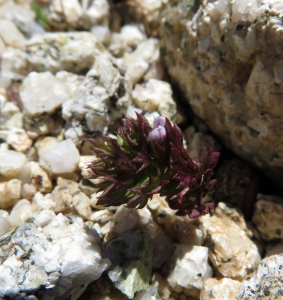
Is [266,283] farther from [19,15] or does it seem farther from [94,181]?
[19,15]

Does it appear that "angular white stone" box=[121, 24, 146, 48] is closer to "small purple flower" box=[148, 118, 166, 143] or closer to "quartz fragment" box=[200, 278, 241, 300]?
"small purple flower" box=[148, 118, 166, 143]

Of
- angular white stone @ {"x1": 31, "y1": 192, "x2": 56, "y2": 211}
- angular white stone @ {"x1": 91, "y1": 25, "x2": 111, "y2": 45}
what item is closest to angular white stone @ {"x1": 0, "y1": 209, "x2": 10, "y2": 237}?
angular white stone @ {"x1": 31, "y1": 192, "x2": 56, "y2": 211}

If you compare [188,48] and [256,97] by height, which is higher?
[188,48]

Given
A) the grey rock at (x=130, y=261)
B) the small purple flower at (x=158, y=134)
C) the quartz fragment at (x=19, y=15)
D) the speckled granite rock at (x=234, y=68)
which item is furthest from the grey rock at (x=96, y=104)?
the quartz fragment at (x=19, y=15)

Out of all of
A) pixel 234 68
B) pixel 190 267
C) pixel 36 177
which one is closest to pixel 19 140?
pixel 36 177

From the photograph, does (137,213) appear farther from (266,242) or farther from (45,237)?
(266,242)

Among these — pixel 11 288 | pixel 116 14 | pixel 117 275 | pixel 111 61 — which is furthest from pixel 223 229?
pixel 116 14
